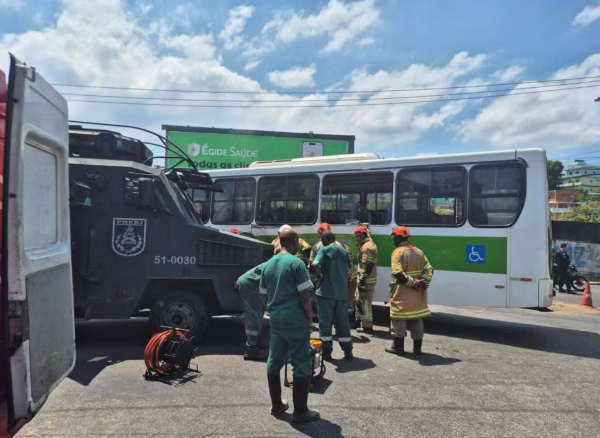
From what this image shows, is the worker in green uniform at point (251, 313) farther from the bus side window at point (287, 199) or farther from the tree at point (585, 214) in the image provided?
the tree at point (585, 214)

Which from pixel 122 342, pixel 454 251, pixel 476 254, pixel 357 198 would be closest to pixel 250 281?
pixel 122 342

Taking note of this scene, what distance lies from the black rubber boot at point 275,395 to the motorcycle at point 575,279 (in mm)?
14175

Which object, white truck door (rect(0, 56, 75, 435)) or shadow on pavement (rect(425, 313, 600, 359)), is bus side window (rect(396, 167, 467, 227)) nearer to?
shadow on pavement (rect(425, 313, 600, 359))

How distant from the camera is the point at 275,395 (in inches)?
151

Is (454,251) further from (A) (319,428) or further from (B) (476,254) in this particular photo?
(A) (319,428)

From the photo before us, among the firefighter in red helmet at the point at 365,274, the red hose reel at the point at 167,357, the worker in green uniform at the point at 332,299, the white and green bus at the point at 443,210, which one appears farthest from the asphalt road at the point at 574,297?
the red hose reel at the point at 167,357

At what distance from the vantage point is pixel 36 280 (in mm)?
2416

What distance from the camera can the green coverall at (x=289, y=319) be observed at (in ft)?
12.2

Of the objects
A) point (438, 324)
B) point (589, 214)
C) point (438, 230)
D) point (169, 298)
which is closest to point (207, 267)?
point (169, 298)

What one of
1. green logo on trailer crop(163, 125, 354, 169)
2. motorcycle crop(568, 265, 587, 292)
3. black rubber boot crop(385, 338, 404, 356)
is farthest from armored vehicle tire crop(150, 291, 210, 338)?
motorcycle crop(568, 265, 587, 292)

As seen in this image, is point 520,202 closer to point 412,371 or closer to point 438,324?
point 438,324

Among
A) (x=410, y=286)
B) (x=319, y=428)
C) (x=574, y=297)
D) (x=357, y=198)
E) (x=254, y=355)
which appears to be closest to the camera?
(x=319, y=428)

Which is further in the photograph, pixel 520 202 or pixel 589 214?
pixel 589 214

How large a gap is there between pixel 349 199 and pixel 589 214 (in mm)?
29796
